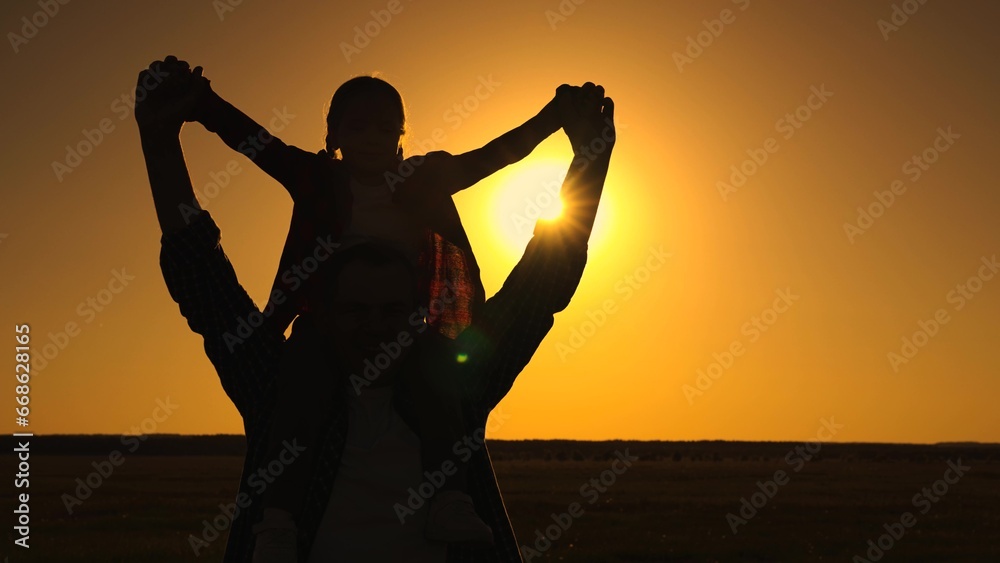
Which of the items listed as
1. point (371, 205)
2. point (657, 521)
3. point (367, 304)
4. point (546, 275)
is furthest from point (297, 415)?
point (657, 521)

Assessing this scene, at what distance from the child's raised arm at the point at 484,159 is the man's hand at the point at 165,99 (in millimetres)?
684

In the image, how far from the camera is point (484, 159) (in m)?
3.14

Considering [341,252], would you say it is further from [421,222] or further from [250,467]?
[250,467]

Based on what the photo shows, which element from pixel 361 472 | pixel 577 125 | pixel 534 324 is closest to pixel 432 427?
pixel 361 472

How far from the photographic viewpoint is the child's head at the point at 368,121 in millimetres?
3096

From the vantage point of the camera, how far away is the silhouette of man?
9.01ft

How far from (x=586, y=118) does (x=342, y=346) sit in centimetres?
99

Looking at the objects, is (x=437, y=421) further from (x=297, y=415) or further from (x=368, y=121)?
(x=368, y=121)

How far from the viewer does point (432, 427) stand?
282 cm

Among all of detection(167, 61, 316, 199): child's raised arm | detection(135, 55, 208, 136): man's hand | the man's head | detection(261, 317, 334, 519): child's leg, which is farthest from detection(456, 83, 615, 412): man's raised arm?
detection(135, 55, 208, 136): man's hand

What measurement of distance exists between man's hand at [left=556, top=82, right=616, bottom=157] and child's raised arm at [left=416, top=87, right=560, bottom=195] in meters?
0.11

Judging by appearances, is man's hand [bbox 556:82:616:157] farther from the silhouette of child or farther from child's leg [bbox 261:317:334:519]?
child's leg [bbox 261:317:334:519]

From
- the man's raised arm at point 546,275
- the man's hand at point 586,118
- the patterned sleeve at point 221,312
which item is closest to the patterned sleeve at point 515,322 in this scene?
the man's raised arm at point 546,275

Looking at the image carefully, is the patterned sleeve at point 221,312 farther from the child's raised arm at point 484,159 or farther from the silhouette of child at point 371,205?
the child's raised arm at point 484,159
